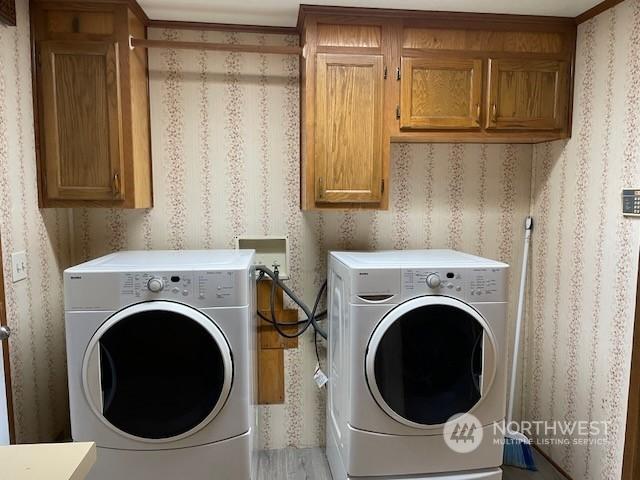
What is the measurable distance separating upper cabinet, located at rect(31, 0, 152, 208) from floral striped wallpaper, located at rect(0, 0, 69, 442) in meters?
0.06

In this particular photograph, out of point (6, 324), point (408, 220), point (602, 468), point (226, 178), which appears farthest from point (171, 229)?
point (602, 468)

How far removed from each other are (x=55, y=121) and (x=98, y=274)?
2.65 feet

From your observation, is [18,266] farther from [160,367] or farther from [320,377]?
[320,377]

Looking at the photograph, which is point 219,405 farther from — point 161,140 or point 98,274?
point 161,140

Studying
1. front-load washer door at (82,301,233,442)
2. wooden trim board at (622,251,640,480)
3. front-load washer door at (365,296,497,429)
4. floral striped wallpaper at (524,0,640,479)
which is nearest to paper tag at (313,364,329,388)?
front-load washer door at (365,296,497,429)

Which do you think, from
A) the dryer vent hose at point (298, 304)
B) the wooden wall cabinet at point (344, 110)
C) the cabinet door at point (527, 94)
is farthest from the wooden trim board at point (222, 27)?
the dryer vent hose at point (298, 304)

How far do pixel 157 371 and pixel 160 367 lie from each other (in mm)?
19

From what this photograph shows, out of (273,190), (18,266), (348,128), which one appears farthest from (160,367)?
(348,128)

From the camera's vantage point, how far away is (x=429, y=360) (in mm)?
1682

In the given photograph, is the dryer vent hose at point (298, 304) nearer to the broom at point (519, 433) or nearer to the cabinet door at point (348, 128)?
the cabinet door at point (348, 128)

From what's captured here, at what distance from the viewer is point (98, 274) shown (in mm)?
1541

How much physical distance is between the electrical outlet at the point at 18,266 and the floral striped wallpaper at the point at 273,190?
17.6 inches

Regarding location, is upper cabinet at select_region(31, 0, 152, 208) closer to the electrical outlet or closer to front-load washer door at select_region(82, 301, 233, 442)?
the electrical outlet

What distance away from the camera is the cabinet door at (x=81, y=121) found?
1.86 metres
